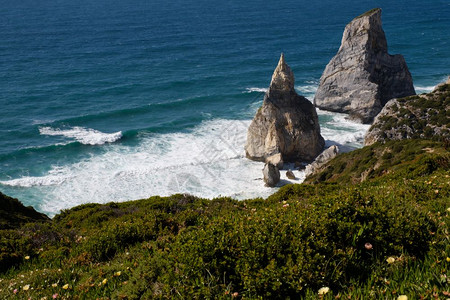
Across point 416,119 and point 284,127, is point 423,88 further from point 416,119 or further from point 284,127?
point 284,127

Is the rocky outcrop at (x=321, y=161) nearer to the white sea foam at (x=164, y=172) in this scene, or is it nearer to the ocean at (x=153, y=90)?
the white sea foam at (x=164, y=172)

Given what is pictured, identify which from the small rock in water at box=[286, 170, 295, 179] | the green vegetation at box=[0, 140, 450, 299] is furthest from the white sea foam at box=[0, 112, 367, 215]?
the green vegetation at box=[0, 140, 450, 299]

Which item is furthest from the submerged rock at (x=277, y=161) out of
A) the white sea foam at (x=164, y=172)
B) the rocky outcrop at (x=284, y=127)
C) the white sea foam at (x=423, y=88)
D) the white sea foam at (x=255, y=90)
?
the white sea foam at (x=423, y=88)

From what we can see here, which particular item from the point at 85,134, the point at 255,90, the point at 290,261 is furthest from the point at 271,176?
the point at 255,90

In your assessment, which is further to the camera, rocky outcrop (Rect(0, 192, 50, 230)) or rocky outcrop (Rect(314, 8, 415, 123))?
rocky outcrop (Rect(314, 8, 415, 123))

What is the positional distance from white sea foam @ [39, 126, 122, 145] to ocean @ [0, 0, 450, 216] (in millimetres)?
241

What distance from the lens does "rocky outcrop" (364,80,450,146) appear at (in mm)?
34125

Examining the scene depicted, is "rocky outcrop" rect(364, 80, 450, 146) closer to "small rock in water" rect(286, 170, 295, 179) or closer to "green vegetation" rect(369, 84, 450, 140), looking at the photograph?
"green vegetation" rect(369, 84, 450, 140)

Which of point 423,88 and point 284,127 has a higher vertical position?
point 284,127

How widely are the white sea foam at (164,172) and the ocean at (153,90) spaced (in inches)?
6.9

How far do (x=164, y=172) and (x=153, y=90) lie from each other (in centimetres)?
2837

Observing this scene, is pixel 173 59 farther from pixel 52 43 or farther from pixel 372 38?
pixel 372 38

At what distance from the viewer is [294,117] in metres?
41.2

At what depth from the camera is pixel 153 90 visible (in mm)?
65188
